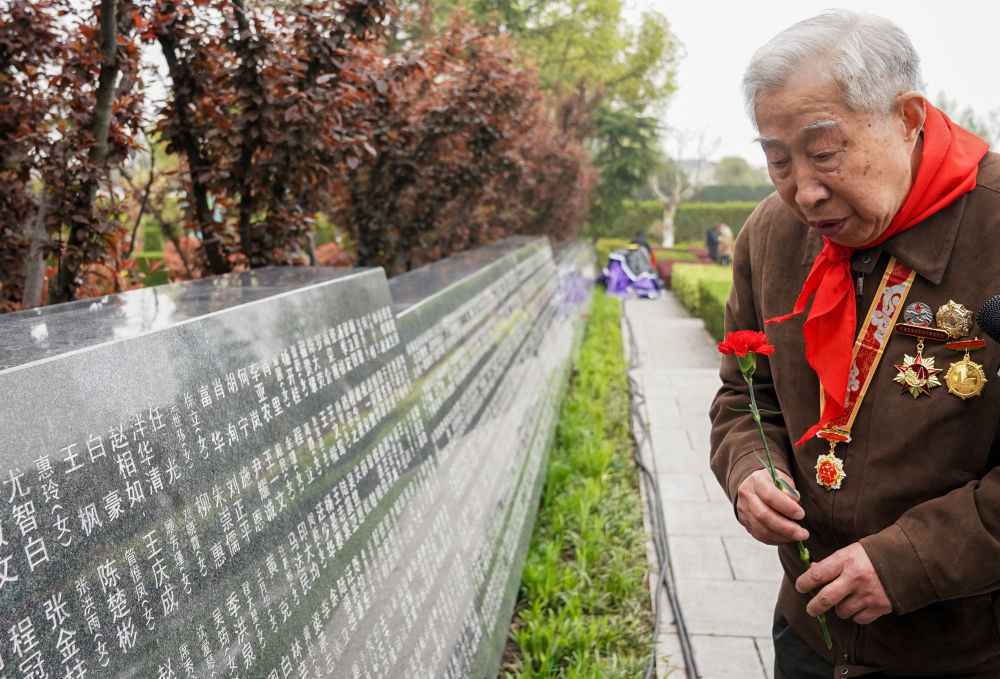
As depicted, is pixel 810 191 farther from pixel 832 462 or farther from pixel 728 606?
pixel 728 606

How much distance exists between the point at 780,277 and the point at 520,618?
2.22 meters

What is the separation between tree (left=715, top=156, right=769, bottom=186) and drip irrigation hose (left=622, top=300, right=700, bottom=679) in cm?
Result: 4704

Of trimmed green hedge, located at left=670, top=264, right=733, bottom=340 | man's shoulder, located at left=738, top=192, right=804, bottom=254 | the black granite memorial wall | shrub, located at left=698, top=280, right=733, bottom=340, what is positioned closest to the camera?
the black granite memorial wall

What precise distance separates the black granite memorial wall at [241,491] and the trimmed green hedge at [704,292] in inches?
219

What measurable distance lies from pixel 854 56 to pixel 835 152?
0.50 ft

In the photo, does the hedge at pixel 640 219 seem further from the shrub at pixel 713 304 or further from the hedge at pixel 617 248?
the shrub at pixel 713 304

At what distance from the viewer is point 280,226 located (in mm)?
3355

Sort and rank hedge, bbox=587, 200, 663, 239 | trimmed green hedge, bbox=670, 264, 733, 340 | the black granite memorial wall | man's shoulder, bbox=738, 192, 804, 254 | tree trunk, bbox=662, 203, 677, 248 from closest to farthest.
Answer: the black granite memorial wall → man's shoulder, bbox=738, 192, 804, 254 → trimmed green hedge, bbox=670, 264, 733, 340 → hedge, bbox=587, 200, 663, 239 → tree trunk, bbox=662, 203, 677, 248

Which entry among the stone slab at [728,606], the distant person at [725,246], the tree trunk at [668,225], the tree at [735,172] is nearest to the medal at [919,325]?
the stone slab at [728,606]

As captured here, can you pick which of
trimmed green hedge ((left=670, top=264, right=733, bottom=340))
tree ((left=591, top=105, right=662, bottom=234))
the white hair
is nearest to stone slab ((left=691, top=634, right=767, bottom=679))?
the white hair

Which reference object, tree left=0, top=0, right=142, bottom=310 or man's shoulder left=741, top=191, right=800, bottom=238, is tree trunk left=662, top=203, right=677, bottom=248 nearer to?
tree left=0, top=0, right=142, bottom=310

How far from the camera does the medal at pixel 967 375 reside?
4.35 feet

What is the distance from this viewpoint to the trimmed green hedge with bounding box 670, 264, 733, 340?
1004cm

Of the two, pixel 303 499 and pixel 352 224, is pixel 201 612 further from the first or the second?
pixel 352 224
